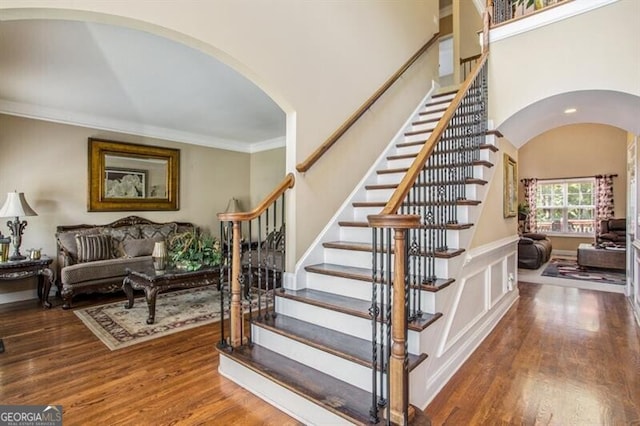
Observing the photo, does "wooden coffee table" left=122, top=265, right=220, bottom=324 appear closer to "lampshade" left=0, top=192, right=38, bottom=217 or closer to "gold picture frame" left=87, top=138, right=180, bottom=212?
"lampshade" left=0, top=192, right=38, bottom=217

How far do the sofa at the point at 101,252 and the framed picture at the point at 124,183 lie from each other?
1.36 feet

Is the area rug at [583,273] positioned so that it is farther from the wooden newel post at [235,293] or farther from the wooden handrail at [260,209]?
the wooden newel post at [235,293]

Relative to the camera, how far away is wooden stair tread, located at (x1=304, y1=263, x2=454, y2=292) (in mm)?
2053

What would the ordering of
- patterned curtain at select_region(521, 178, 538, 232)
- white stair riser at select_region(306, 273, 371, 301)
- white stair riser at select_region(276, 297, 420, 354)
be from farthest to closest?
patterned curtain at select_region(521, 178, 538, 232) < white stair riser at select_region(306, 273, 371, 301) < white stair riser at select_region(276, 297, 420, 354)

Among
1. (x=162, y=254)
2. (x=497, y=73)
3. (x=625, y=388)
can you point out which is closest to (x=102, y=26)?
(x=162, y=254)

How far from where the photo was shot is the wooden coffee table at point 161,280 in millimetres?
3439

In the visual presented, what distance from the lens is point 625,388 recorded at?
7.24ft

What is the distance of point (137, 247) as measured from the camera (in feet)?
16.5

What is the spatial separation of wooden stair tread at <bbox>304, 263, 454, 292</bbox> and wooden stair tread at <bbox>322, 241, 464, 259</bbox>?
0.52 ft

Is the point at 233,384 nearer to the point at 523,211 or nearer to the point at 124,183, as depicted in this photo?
the point at 124,183

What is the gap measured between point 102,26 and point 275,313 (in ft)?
8.70

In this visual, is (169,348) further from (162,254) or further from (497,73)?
(497,73)

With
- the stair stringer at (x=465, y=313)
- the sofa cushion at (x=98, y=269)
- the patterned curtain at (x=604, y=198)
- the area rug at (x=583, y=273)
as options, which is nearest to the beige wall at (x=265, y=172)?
the sofa cushion at (x=98, y=269)

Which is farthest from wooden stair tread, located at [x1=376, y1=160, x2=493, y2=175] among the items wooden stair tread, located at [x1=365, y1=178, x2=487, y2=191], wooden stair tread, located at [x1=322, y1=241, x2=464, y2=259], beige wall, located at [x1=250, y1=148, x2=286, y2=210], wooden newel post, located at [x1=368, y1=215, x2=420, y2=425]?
beige wall, located at [x1=250, y1=148, x2=286, y2=210]
